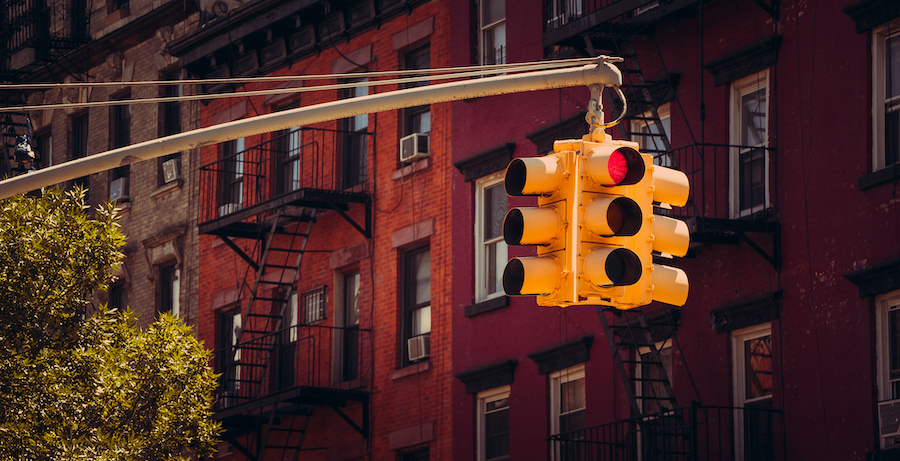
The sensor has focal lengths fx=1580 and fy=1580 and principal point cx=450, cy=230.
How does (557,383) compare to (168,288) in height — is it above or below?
below

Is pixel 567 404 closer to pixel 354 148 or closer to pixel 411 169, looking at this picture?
pixel 411 169

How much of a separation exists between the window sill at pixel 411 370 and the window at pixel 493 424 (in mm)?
1307

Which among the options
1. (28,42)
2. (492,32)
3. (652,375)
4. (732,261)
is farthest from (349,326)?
(28,42)

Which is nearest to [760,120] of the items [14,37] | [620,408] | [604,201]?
[620,408]

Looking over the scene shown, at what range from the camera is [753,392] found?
2008 cm

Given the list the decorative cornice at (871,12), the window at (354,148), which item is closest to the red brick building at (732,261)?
the decorative cornice at (871,12)

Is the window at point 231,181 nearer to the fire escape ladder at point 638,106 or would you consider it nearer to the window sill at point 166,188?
the window sill at point 166,188

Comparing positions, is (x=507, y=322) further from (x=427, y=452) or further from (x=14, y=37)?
(x=14, y=37)

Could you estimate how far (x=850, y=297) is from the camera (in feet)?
61.2

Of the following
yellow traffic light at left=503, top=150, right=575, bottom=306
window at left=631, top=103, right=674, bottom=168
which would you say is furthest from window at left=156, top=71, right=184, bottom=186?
yellow traffic light at left=503, top=150, right=575, bottom=306

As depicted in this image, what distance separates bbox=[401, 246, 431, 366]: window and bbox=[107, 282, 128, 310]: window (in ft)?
33.3

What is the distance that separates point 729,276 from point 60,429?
28.8 ft

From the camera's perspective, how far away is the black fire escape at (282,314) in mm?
27172

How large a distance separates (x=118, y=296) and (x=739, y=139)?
1831 cm
